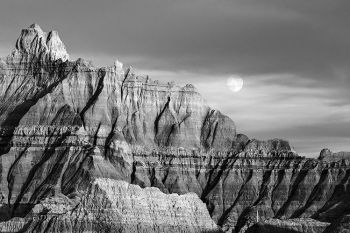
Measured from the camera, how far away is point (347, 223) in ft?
626

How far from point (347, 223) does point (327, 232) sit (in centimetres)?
426

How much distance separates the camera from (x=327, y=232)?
194500 mm
